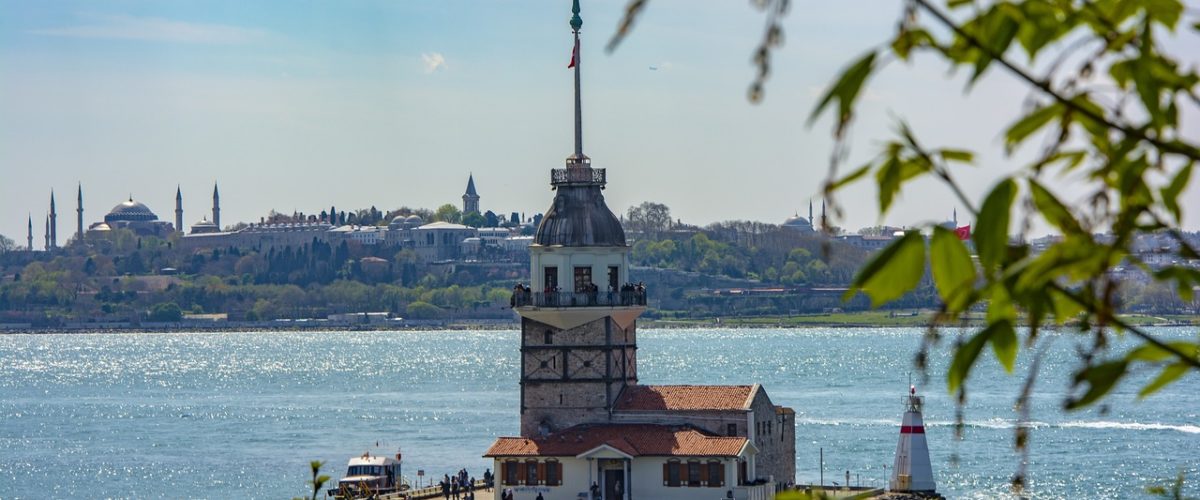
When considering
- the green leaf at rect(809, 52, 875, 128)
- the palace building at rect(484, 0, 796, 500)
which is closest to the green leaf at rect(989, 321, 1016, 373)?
the green leaf at rect(809, 52, 875, 128)

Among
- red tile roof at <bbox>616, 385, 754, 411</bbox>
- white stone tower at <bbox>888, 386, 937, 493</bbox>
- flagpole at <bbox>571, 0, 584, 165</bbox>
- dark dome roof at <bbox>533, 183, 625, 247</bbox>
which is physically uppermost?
flagpole at <bbox>571, 0, 584, 165</bbox>

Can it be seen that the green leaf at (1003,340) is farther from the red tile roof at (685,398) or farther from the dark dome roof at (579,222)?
the dark dome roof at (579,222)

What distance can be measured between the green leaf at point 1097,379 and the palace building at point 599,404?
31952 mm

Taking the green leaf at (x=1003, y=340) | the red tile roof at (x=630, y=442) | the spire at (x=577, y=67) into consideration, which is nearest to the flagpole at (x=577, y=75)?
the spire at (x=577, y=67)

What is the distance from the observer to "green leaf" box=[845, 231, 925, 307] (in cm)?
268

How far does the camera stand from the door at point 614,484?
35.1 m

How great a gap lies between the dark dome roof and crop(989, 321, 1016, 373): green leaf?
111 ft

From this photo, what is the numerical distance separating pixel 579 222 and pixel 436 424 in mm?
48641

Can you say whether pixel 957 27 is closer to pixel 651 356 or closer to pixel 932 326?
pixel 932 326

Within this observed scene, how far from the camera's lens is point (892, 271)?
8.91 ft

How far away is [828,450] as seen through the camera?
6412 centimetres

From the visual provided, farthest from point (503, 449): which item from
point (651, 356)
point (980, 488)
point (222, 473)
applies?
point (651, 356)

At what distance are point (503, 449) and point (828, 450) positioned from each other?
29784 mm

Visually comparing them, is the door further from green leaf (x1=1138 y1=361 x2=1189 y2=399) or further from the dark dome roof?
green leaf (x1=1138 y1=361 x2=1189 y2=399)
